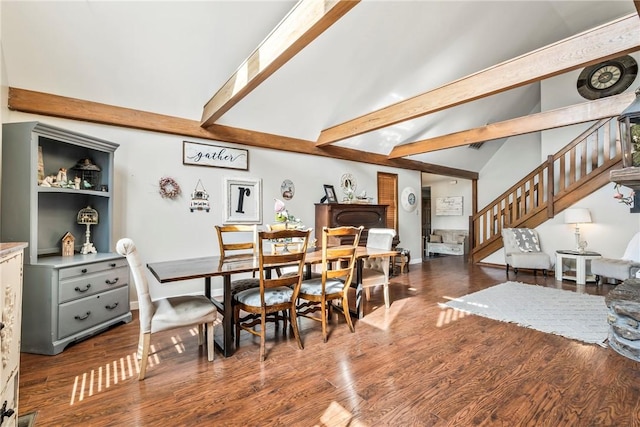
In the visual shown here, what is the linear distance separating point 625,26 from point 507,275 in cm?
429

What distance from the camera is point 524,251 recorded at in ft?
18.1

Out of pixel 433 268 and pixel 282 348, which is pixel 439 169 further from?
pixel 282 348

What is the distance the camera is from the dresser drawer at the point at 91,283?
92.7 inches

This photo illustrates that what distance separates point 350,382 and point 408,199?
5.27m

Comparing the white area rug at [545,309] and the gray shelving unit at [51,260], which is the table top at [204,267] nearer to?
the gray shelving unit at [51,260]

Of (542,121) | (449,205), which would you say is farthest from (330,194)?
(449,205)

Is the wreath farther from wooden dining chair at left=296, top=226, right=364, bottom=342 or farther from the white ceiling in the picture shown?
wooden dining chair at left=296, top=226, right=364, bottom=342

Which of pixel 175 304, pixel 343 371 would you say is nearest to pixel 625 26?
pixel 343 371

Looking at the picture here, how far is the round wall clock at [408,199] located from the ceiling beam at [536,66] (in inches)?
120

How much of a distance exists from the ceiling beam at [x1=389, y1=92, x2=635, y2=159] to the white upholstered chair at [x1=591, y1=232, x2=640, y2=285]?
1889mm

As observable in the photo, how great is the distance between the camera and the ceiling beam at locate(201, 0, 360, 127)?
170 cm

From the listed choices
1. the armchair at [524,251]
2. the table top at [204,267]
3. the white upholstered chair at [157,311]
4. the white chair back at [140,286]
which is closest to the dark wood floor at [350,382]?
the white upholstered chair at [157,311]

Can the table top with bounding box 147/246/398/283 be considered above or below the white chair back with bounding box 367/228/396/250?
below

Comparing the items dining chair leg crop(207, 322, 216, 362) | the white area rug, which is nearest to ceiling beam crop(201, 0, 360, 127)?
dining chair leg crop(207, 322, 216, 362)
